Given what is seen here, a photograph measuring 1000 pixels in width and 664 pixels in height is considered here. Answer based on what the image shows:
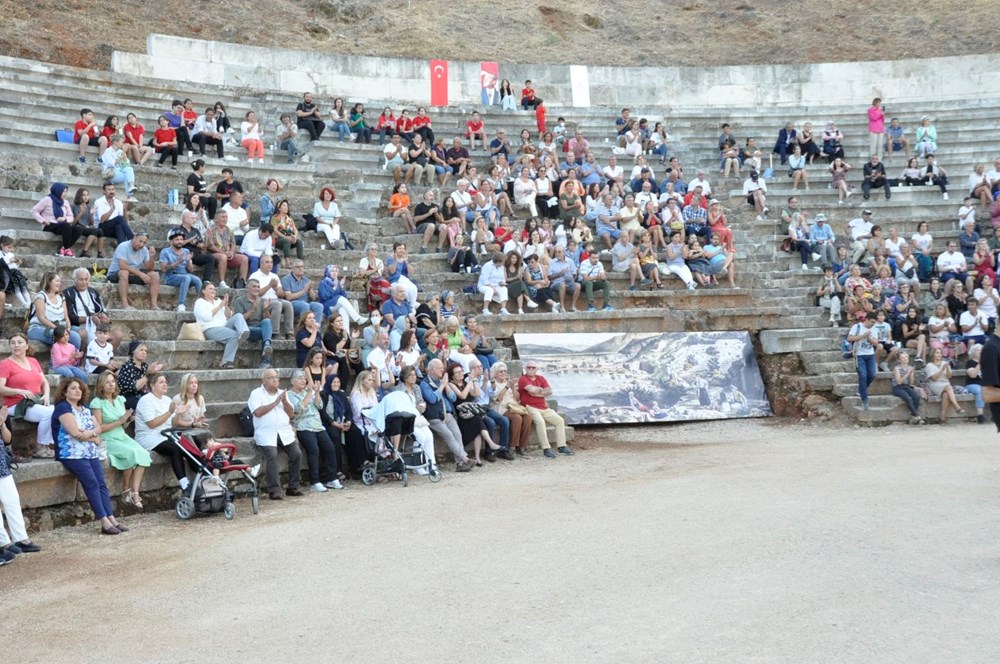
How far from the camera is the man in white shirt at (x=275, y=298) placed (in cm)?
1259

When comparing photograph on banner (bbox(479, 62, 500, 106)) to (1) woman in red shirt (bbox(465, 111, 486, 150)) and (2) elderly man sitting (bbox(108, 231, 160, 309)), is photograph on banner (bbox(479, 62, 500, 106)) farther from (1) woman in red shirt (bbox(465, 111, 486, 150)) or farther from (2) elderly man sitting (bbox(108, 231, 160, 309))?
(2) elderly man sitting (bbox(108, 231, 160, 309))

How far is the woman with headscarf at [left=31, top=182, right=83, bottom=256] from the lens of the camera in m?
13.2

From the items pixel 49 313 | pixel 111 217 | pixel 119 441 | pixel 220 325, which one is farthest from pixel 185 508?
pixel 111 217

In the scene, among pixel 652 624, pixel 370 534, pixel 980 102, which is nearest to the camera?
pixel 652 624

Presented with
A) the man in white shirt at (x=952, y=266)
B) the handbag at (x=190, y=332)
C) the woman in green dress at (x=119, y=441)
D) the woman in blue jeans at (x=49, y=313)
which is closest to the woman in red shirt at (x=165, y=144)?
Answer: the handbag at (x=190, y=332)

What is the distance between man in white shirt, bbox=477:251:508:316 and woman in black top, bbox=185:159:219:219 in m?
3.93

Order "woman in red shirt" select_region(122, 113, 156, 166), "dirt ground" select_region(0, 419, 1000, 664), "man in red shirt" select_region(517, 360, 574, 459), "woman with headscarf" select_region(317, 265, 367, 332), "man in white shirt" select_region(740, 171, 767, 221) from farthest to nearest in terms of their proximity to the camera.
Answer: "man in white shirt" select_region(740, 171, 767, 221) → "woman in red shirt" select_region(122, 113, 156, 166) → "woman with headscarf" select_region(317, 265, 367, 332) → "man in red shirt" select_region(517, 360, 574, 459) → "dirt ground" select_region(0, 419, 1000, 664)

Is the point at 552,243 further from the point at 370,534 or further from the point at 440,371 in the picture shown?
the point at 370,534

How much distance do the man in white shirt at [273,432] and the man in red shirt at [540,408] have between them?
3264mm

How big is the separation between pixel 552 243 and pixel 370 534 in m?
9.21

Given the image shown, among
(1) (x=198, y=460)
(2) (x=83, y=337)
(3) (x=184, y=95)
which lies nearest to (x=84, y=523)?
(1) (x=198, y=460)

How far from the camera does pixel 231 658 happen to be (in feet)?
18.0

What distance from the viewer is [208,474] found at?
930 centimetres

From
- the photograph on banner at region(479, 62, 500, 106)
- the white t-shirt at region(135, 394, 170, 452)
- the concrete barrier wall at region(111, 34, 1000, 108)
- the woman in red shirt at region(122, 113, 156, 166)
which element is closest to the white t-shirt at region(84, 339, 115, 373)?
the white t-shirt at region(135, 394, 170, 452)
